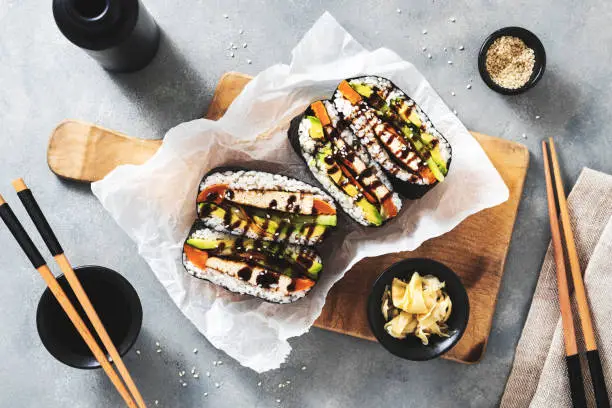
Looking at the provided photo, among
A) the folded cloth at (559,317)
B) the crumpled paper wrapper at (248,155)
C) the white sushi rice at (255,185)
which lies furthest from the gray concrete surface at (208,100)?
the white sushi rice at (255,185)

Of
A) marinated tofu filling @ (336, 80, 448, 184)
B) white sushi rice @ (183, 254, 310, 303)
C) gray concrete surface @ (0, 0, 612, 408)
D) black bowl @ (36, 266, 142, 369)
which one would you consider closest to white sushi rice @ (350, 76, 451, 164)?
marinated tofu filling @ (336, 80, 448, 184)

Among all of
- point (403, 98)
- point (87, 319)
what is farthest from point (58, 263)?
point (403, 98)

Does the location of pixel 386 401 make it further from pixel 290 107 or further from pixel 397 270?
pixel 290 107

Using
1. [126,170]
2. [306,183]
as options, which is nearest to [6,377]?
[126,170]

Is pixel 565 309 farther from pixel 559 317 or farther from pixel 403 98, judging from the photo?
pixel 403 98

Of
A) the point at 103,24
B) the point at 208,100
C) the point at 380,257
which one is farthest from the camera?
the point at 208,100

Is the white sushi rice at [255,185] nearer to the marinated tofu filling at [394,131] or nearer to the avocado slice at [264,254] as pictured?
the avocado slice at [264,254]

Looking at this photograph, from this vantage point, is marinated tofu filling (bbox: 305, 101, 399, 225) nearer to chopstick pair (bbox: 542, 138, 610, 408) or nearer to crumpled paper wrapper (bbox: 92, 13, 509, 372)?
crumpled paper wrapper (bbox: 92, 13, 509, 372)
